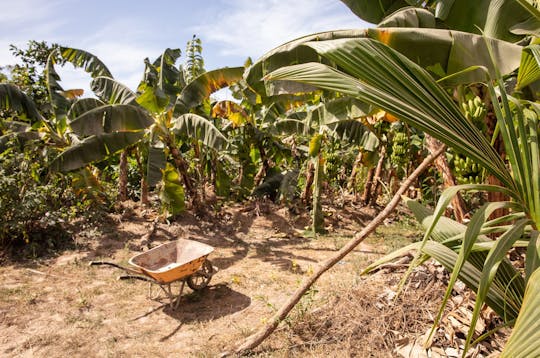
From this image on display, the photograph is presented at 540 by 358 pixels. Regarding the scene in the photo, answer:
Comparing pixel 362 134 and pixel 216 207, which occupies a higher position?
pixel 362 134

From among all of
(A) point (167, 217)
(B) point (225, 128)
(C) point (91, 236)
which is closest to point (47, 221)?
(C) point (91, 236)

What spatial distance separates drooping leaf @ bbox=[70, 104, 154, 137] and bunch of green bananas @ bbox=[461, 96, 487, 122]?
4.96 metres

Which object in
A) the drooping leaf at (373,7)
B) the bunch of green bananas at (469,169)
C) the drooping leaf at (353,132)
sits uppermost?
the drooping leaf at (373,7)

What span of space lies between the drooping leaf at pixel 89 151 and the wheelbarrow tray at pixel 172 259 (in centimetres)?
253

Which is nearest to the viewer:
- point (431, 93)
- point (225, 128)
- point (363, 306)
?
point (431, 93)

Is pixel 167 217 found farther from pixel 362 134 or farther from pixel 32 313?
pixel 362 134

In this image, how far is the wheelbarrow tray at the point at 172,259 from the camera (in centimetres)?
429

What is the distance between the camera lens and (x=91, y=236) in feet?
22.9

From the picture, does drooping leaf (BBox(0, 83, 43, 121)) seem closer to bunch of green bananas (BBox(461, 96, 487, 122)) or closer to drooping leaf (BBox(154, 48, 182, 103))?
drooping leaf (BBox(154, 48, 182, 103))

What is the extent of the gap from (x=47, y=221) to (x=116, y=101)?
2.54 meters

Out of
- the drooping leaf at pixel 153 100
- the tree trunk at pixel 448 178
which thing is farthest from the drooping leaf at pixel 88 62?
the tree trunk at pixel 448 178

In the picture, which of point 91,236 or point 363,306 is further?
point 91,236

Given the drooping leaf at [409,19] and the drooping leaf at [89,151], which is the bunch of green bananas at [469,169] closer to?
the drooping leaf at [409,19]

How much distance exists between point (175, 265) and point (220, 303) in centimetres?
78
